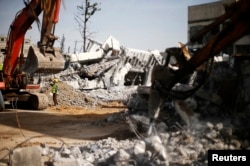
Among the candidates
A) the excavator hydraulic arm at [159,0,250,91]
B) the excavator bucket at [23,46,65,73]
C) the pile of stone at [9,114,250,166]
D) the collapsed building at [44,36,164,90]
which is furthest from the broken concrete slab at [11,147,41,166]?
the collapsed building at [44,36,164,90]

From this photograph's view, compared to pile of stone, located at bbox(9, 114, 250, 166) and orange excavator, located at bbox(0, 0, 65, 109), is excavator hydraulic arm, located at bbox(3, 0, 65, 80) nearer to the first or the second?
orange excavator, located at bbox(0, 0, 65, 109)

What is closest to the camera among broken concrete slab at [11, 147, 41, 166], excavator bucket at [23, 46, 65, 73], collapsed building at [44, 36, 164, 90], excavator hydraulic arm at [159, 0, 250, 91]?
excavator hydraulic arm at [159, 0, 250, 91]

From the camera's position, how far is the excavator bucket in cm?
1120

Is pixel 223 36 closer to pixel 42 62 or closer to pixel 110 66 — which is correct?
pixel 42 62

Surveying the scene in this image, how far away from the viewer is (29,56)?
11609 millimetres

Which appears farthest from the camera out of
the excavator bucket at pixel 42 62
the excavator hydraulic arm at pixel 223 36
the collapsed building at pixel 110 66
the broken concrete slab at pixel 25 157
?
the collapsed building at pixel 110 66

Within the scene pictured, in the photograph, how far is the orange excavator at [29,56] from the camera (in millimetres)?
11336

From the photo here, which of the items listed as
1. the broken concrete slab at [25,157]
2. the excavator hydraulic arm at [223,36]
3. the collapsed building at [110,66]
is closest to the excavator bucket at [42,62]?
the broken concrete slab at [25,157]

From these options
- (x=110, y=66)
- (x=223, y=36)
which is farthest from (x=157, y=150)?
(x=110, y=66)

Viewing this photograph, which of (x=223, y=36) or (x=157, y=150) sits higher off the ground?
(x=223, y=36)

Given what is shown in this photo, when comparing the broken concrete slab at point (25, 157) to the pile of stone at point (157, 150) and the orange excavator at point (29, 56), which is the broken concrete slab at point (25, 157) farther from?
the orange excavator at point (29, 56)

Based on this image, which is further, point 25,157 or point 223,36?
point 25,157

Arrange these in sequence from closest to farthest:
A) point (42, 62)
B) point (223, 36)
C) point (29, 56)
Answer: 1. point (223, 36)
2. point (42, 62)
3. point (29, 56)

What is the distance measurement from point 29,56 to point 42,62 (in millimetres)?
737
